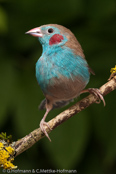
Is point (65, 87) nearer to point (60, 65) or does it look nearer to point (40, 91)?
point (60, 65)

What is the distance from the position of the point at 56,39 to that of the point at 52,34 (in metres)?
0.04

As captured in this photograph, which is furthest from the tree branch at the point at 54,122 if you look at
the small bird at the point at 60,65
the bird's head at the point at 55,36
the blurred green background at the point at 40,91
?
the blurred green background at the point at 40,91

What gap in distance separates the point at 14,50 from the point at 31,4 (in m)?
0.44

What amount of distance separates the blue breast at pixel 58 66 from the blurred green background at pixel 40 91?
630mm

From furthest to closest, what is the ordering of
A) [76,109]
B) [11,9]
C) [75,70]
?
[11,9] < [75,70] < [76,109]

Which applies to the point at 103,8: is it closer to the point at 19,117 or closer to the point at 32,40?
the point at 32,40

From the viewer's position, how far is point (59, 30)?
200 cm

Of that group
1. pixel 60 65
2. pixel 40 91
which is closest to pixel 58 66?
pixel 60 65

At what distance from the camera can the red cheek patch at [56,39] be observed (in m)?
2.00

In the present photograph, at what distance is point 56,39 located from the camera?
2.01 meters

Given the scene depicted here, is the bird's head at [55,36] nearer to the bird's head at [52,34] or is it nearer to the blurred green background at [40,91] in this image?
the bird's head at [52,34]

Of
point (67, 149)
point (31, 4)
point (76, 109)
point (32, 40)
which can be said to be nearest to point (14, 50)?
point (32, 40)

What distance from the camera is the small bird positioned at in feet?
6.32

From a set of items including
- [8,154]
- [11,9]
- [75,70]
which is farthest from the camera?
[11,9]
